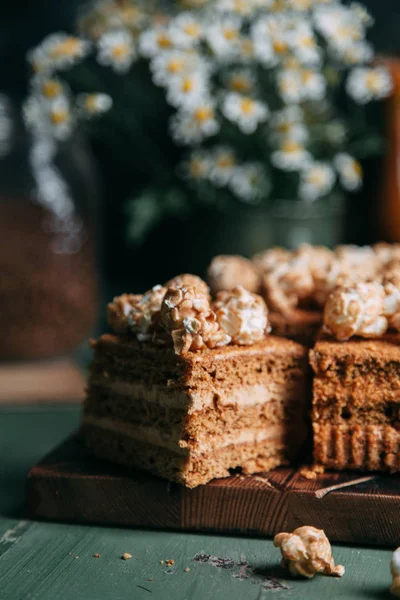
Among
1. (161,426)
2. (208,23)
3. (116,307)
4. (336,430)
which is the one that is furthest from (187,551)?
(208,23)

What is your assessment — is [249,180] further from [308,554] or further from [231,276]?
[308,554]

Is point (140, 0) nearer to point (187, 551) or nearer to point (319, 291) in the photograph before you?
point (319, 291)

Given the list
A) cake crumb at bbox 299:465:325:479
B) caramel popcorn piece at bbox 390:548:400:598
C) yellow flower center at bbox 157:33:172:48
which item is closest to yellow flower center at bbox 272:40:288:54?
yellow flower center at bbox 157:33:172:48

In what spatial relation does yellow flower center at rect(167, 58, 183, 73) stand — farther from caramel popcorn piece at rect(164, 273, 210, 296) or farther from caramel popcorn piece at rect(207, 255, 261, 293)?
caramel popcorn piece at rect(164, 273, 210, 296)

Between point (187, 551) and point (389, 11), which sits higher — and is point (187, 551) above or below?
below

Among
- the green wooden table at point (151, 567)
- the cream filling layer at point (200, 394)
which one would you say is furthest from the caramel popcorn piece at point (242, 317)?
the green wooden table at point (151, 567)

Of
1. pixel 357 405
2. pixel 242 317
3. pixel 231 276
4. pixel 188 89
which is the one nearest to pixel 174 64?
pixel 188 89

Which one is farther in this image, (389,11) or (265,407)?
(389,11)
